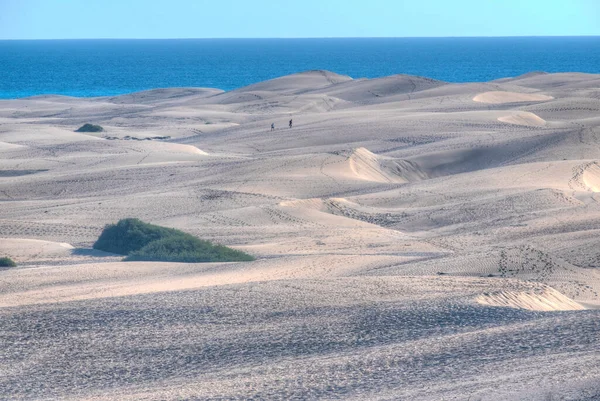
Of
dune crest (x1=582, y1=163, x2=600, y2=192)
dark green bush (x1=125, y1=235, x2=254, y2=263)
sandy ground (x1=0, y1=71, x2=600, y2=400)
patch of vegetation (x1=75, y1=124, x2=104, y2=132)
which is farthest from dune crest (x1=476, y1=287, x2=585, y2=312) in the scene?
patch of vegetation (x1=75, y1=124, x2=104, y2=132)

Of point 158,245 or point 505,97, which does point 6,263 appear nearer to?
point 158,245

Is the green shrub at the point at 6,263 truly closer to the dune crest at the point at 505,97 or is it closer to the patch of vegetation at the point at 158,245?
the patch of vegetation at the point at 158,245

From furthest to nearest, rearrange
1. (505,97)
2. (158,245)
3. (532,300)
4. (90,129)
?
(505,97)
(90,129)
(158,245)
(532,300)

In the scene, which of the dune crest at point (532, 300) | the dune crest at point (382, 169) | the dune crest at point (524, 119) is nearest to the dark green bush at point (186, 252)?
the dune crest at point (532, 300)

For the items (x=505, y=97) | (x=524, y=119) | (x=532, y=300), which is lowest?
(x=532, y=300)

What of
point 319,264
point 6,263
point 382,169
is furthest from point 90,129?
point 319,264

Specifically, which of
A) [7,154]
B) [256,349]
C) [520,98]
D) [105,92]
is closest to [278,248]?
[256,349]

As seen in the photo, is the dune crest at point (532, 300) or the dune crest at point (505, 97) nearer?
the dune crest at point (532, 300)
